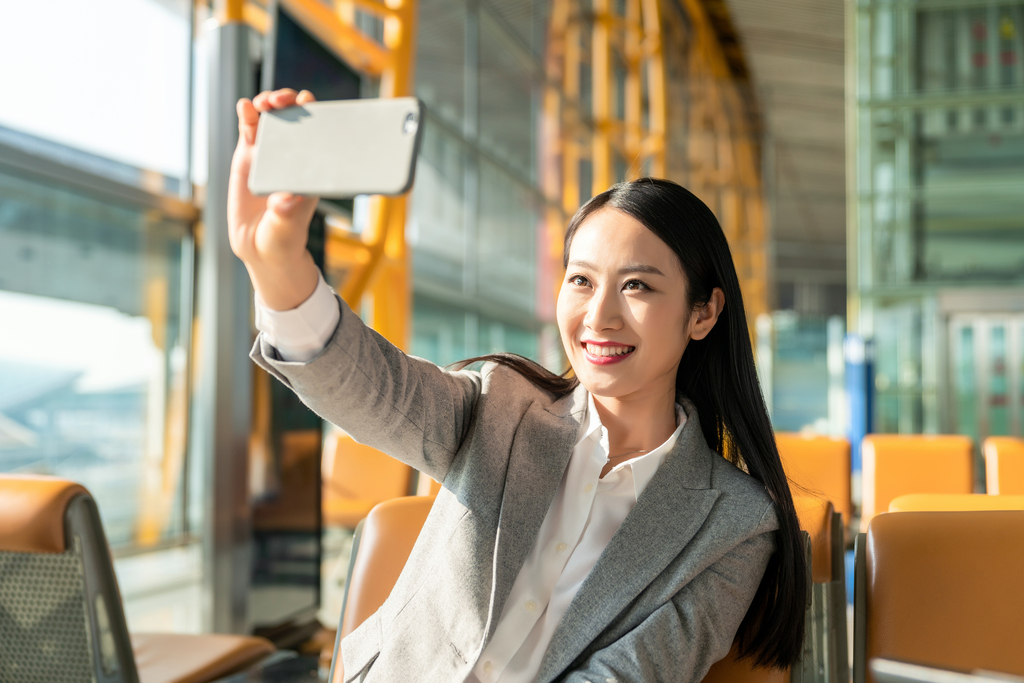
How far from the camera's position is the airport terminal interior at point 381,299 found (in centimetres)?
135

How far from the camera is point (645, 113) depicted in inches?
460

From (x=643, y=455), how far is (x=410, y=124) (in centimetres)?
72

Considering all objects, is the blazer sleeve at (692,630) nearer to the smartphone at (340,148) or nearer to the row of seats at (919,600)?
the row of seats at (919,600)

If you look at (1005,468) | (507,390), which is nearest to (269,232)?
(507,390)

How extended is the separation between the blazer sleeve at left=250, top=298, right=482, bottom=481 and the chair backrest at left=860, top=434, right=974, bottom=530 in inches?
77.3

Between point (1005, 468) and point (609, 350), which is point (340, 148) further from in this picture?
point (1005, 468)

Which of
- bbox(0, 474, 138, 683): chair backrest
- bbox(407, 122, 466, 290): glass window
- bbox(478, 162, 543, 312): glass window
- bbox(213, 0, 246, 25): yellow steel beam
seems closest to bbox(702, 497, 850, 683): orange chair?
bbox(0, 474, 138, 683): chair backrest

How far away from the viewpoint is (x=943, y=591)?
4.10 ft

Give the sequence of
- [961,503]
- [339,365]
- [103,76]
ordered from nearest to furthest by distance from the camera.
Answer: [339,365], [961,503], [103,76]

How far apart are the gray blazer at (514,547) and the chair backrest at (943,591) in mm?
219

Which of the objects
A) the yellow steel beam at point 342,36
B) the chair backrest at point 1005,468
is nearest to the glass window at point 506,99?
the yellow steel beam at point 342,36

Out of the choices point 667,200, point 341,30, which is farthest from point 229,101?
point 667,200

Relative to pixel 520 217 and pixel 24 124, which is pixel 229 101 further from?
pixel 520 217

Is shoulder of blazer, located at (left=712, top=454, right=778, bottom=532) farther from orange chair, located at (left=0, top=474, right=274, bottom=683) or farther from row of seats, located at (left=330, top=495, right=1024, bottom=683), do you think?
orange chair, located at (left=0, top=474, right=274, bottom=683)
